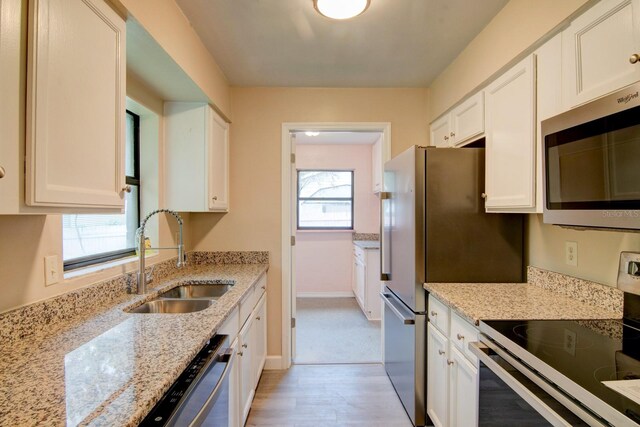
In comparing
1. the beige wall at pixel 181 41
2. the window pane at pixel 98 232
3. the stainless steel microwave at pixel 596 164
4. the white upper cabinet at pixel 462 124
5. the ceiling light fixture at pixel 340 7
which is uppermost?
the ceiling light fixture at pixel 340 7

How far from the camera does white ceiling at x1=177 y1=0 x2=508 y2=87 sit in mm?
1681

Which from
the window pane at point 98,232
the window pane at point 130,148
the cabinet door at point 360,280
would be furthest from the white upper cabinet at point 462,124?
the window pane at point 130,148

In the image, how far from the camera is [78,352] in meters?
0.97

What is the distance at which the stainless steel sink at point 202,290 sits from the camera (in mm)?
1984

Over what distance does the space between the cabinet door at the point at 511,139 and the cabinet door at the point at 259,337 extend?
1664mm

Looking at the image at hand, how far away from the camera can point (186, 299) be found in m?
1.73

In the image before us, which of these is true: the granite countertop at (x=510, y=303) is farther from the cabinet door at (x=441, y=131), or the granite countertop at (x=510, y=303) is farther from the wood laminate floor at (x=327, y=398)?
the cabinet door at (x=441, y=131)

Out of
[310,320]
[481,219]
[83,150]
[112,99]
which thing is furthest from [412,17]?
[310,320]

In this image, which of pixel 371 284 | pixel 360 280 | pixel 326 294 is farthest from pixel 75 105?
pixel 326 294

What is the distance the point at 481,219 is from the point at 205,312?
5.25ft

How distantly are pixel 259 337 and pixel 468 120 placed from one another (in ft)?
6.89

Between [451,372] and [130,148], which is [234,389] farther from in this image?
[130,148]

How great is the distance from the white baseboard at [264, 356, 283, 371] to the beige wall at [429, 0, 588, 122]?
243 centimetres

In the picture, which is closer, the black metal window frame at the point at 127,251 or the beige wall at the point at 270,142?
the black metal window frame at the point at 127,251
